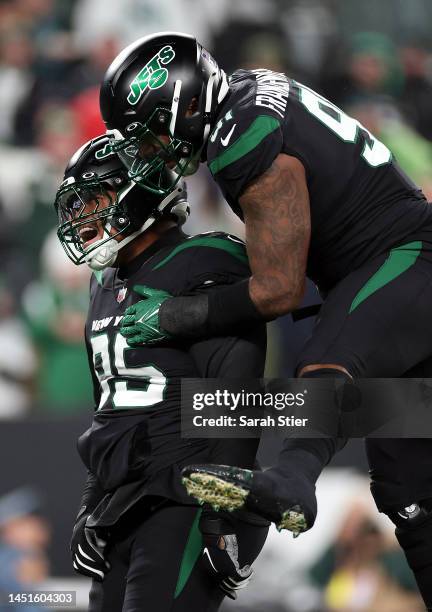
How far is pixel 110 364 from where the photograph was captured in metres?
2.83

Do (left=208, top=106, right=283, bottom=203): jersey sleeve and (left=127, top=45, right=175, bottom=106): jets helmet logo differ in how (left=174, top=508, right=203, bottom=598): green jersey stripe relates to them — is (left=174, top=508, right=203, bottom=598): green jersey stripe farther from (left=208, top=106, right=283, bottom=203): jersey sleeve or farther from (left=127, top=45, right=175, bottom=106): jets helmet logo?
(left=127, top=45, right=175, bottom=106): jets helmet logo

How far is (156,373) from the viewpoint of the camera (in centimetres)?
278

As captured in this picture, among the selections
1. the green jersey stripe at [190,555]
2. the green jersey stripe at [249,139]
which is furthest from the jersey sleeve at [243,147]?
the green jersey stripe at [190,555]

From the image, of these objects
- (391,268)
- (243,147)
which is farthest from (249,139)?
(391,268)

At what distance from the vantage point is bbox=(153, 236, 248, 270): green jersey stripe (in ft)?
A: 9.42

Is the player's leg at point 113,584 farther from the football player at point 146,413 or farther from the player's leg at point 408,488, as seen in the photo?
the player's leg at point 408,488

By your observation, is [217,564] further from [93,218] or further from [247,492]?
[93,218]

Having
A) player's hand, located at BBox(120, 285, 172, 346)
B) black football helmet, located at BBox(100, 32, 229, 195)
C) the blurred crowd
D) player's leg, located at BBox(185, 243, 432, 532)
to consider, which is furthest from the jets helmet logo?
the blurred crowd

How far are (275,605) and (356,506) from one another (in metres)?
0.56

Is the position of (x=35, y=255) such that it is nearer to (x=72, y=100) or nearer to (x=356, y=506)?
(x=72, y=100)

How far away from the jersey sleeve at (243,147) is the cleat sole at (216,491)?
0.71 m

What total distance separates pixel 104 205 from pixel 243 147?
498mm

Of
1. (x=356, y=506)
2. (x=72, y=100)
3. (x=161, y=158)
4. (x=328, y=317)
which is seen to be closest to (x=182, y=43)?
(x=161, y=158)

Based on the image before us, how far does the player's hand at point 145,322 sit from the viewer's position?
2.73 metres
